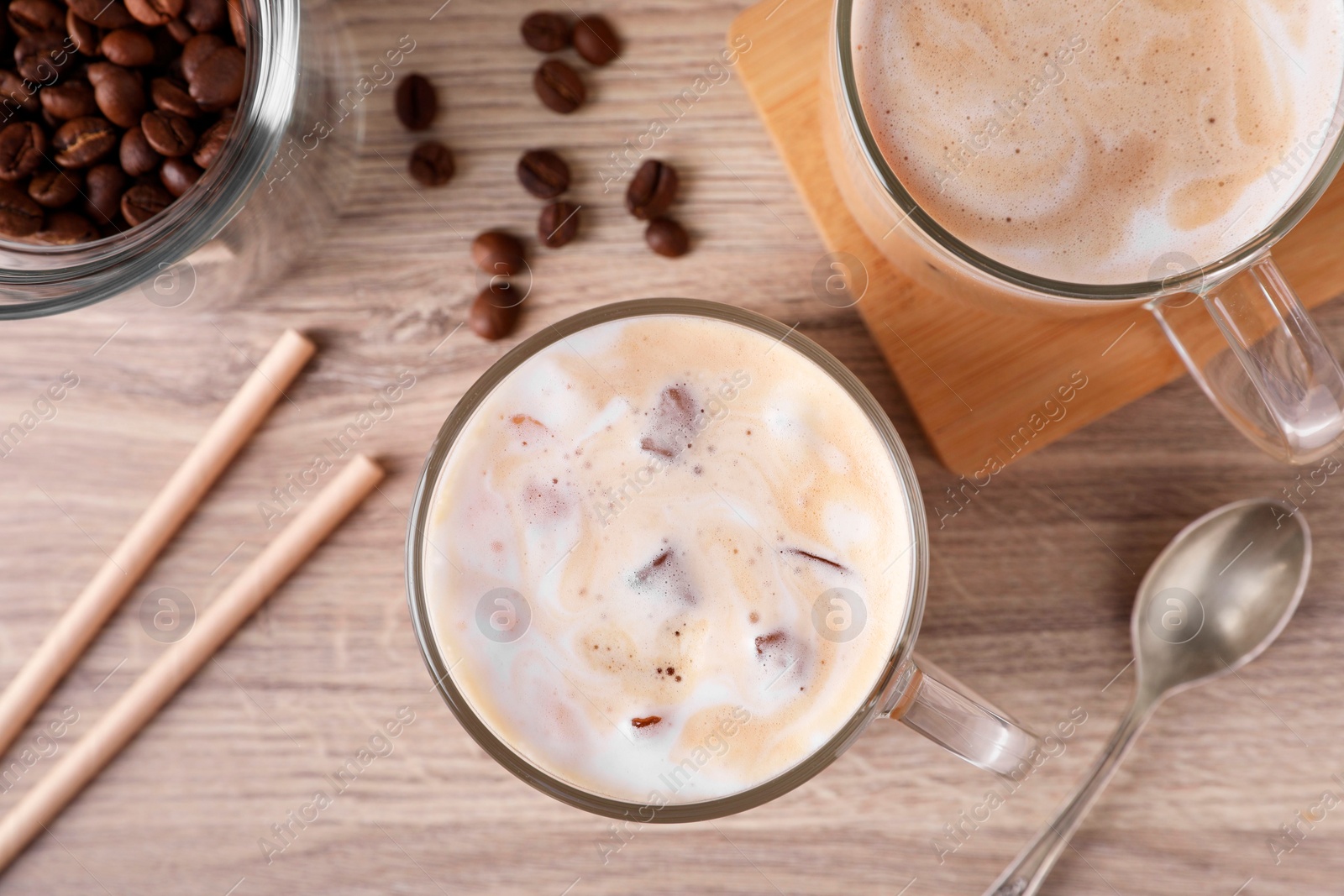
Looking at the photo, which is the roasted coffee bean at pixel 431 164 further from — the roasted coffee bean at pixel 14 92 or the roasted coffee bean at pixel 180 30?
the roasted coffee bean at pixel 14 92

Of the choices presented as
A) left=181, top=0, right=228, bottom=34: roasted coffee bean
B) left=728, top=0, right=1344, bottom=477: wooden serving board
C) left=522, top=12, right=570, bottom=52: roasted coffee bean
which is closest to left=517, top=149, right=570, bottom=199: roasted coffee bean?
left=522, top=12, right=570, bottom=52: roasted coffee bean

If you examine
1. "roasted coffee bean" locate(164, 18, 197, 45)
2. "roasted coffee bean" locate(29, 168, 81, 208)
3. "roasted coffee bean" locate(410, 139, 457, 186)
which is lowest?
"roasted coffee bean" locate(410, 139, 457, 186)

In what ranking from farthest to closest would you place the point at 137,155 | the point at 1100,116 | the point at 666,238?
1. the point at 666,238
2. the point at 137,155
3. the point at 1100,116

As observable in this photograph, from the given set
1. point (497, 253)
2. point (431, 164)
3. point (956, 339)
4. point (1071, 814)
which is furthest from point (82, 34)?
point (1071, 814)

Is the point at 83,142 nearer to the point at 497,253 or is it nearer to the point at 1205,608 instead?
the point at 497,253

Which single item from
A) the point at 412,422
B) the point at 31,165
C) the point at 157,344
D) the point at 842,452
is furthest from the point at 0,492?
the point at 842,452

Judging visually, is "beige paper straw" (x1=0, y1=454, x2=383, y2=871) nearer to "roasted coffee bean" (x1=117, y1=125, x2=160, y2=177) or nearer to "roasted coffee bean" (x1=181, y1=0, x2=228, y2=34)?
"roasted coffee bean" (x1=117, y1=125, x2=160, y2=177)
